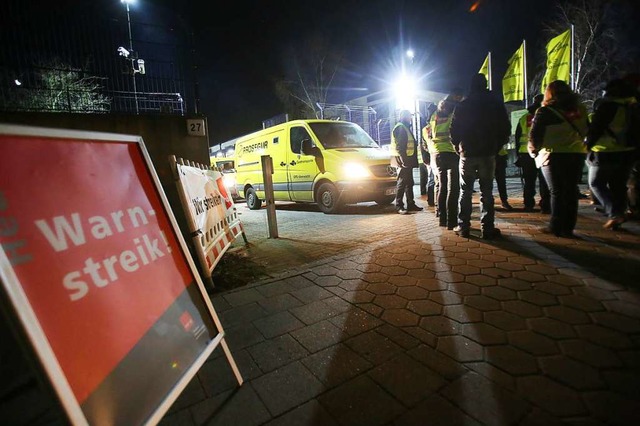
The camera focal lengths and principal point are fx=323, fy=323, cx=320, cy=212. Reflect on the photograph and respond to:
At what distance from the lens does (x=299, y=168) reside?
26.8ft

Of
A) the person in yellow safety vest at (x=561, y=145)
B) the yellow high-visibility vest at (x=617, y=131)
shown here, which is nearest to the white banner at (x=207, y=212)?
the person in yellow safety vest at (x=561, y=145)

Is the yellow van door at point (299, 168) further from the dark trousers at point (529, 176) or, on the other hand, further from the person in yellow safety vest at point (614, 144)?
the person in yellow safety vest at point (614, 144)

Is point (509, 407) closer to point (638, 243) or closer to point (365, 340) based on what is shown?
point (365, 340)

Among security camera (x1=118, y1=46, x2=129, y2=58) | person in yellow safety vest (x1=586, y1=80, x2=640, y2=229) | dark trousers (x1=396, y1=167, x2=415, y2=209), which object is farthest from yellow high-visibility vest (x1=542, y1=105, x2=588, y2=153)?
security camera (x1=118, y1=46, x2=129, y2=58)

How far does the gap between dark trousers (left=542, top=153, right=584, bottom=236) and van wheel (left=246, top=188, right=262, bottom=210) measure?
24.2 ft

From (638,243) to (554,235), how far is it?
0.79m

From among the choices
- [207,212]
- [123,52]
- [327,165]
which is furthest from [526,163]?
[123,52]

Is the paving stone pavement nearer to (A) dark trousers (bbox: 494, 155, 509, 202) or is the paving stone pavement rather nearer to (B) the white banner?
(B) the white banner

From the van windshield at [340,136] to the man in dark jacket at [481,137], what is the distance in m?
3.60

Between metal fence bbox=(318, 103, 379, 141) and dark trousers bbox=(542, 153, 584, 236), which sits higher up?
metal fence bbox=(318, 103, 379, 141)

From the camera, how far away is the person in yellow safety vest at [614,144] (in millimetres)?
4203

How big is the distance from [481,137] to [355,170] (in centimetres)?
313

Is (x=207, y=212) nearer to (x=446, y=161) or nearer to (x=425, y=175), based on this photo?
(x=446, y=161)

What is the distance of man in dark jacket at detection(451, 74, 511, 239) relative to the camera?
4301 mm
